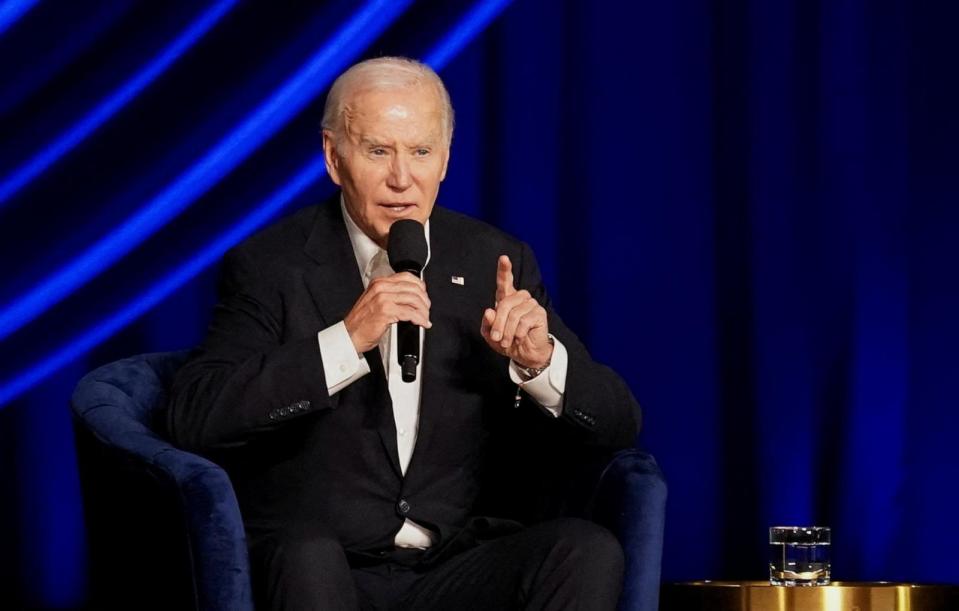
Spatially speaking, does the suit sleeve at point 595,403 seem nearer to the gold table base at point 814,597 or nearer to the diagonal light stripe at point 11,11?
the gold table base at point 814,597

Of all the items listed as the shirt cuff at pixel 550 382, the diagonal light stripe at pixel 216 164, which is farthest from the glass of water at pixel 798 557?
the diagonal light stripe at pixel 216 164

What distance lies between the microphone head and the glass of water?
1052 millimetres

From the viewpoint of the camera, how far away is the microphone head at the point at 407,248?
2355 mm

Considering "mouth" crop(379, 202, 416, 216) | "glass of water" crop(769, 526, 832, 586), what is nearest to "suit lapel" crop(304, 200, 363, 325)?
"mouth" crop(379, 202, 416, 216)

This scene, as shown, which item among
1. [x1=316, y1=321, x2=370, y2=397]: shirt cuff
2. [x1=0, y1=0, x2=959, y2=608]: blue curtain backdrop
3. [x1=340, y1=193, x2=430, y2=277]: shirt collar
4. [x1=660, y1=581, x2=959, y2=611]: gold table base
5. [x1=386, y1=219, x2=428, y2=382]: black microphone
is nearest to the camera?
[x1=386, y1=219, x2=428, y2=382]: black microphone

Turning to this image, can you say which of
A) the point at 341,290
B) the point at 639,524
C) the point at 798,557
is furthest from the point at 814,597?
the point at 341,290

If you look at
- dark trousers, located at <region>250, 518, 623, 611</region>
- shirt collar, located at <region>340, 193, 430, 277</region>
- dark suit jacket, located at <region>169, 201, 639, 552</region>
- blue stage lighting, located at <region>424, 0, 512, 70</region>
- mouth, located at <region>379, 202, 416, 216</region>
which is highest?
blue stage lighting, located at <region>424, 0, 512, 70</region>

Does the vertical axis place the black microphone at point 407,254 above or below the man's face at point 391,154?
below

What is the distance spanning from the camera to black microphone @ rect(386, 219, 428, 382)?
226 centimetres

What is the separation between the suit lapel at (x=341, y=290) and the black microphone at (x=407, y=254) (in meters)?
0.19

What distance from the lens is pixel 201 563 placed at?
216 cm

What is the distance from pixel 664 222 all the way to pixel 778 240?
26cm

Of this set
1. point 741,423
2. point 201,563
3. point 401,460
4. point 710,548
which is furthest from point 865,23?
point 201,563

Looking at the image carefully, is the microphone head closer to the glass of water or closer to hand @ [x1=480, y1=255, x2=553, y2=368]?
hand @ [x1=480, y1=255, x2=553, y2=368]
